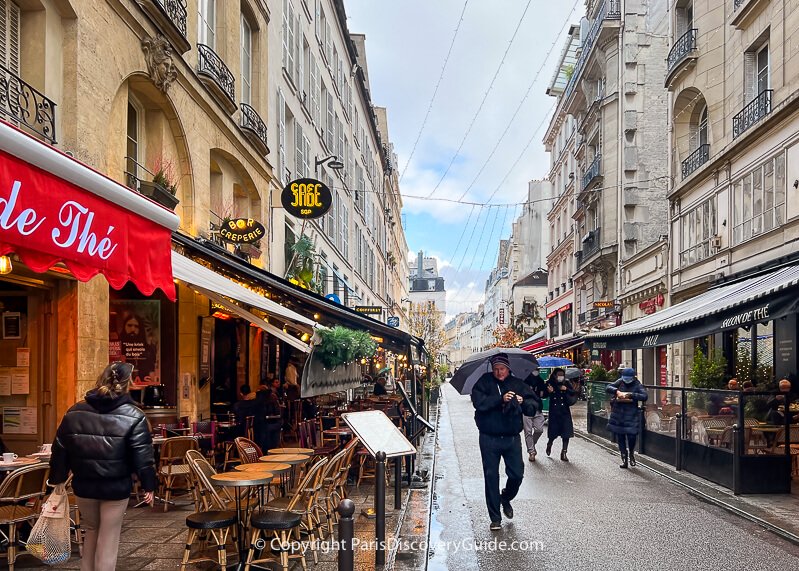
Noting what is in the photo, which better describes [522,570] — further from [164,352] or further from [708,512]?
[164,352]

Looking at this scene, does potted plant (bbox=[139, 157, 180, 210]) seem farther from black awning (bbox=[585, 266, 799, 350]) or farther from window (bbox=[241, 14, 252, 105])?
black awning (bbox=[585, 266, 799, 350])

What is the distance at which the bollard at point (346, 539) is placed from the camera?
4.49 m

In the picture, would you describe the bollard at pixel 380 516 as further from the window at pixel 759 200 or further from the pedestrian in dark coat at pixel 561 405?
the window at pixel 759 200

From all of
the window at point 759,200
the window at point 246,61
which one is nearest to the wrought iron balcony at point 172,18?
the window at point 246,61

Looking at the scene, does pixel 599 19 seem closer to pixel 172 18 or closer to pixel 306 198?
pixel 306 198

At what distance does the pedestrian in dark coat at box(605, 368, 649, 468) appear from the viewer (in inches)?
475

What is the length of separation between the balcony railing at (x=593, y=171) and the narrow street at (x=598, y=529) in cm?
2230

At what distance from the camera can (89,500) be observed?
4922mm

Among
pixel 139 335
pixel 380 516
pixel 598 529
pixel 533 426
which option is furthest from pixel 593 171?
pixel 380 516

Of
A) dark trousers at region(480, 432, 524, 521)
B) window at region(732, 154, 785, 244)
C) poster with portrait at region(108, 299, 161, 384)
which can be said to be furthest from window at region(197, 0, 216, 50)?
window at region(732, 154, 785, 244)

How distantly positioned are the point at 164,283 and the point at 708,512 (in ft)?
23.6

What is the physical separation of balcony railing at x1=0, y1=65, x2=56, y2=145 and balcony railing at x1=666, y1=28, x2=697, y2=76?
17.2 m

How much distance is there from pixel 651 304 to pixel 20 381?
20.9 meters

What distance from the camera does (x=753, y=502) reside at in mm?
9133
